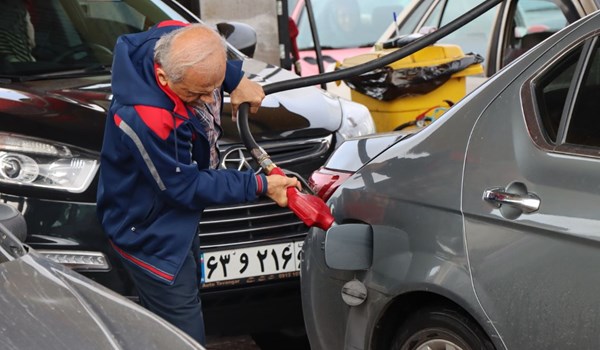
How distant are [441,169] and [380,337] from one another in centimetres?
62

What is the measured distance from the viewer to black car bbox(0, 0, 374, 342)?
15.0 feet

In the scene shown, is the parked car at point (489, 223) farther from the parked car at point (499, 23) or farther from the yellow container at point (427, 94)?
the yellow container at point (427, 94)

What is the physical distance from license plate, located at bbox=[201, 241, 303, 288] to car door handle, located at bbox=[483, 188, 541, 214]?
164 cm

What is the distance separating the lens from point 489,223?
3334mm

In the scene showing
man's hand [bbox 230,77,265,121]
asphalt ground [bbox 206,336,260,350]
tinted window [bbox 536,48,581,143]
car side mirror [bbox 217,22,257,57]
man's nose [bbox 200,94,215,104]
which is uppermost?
tinted window [bbox 536,48,581,143]

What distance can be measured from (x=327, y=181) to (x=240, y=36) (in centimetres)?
236

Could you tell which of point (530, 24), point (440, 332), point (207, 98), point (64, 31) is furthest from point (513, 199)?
point (530, 24)

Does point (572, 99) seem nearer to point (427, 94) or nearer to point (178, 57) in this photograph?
point (178, 57)

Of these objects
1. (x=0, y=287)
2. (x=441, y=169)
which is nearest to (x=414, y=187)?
(x=441, y=169)

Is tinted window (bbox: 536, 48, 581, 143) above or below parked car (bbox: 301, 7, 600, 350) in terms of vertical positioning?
above

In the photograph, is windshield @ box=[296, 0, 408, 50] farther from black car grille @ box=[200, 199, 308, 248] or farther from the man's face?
the man's face

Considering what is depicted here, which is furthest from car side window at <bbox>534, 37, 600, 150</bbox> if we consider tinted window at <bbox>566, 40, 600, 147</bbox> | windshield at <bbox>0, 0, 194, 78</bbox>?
windshield at <bbox>0, 0, 194, 78</bbox>

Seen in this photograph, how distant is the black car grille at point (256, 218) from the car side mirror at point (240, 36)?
1468 mm

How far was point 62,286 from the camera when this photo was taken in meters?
2.98
